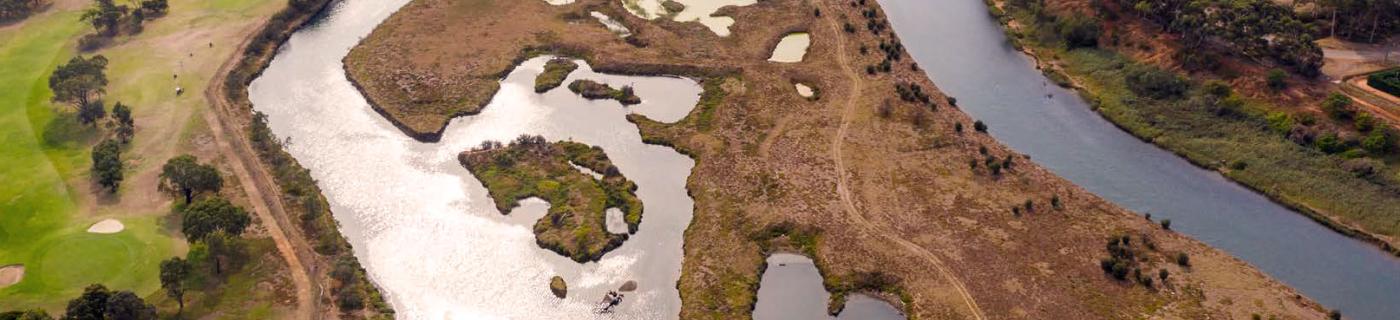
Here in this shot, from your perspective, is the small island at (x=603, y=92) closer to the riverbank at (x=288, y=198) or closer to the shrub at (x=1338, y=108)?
the riverbank at (x=288, y=198)

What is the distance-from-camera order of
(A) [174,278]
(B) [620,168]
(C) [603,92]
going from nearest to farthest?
(A) [174,278]
(B) [620,168]
(C) [603,92]

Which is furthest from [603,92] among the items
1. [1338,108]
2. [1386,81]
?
[1386,81]

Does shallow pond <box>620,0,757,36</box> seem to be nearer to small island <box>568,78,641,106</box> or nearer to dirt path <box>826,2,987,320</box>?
dirt path <box>826,2,987,320</box>

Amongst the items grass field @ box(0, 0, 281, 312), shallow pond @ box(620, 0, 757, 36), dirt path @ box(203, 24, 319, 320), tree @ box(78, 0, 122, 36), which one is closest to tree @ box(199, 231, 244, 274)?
dirt path @ box(203, 24, 319, 320)

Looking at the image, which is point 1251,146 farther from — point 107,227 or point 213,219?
point 107,227

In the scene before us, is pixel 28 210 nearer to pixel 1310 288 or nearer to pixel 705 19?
pixel 705 19

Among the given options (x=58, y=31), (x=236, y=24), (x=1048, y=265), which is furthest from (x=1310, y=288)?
(x=58, y=31)
